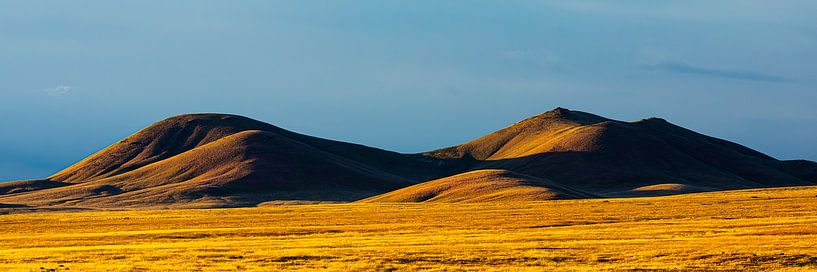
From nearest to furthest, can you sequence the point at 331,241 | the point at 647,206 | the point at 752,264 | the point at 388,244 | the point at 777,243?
1. the point at 752,264
2. the point at 777,243
3. the point at 388,244
4. the point at 331,241
5. the point at 647,206

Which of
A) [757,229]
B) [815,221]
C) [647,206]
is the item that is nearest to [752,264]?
[757,229]

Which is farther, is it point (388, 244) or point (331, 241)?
point (331, 241)

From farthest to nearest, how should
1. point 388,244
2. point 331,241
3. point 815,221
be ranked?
1. point 815,221
2. point 331,241
3. point 388,244

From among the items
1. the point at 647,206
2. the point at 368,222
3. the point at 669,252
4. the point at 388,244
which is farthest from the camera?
the point at 647,206

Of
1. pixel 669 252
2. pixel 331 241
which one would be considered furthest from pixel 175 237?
pixel 669 252

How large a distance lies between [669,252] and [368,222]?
57.4 meters

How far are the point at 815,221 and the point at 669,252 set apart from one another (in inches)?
1325

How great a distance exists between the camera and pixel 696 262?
5678 cm

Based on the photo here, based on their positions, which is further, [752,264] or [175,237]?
[175,237]

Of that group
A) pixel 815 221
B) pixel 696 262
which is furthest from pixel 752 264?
pixel 815 221

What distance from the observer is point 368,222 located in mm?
114688

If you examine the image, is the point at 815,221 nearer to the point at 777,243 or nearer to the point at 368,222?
the point at 777,243

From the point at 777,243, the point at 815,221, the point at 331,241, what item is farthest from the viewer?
the point at 815,221

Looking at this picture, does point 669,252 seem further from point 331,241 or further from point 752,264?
point 331,241
